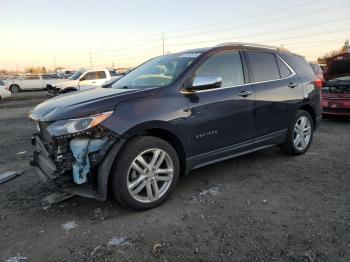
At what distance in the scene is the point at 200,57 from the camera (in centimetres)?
438

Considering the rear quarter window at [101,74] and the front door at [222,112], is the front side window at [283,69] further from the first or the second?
the rear quarter window at [101,74]

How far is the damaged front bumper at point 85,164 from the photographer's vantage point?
11.3ft

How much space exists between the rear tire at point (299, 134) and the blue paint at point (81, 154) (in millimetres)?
3275

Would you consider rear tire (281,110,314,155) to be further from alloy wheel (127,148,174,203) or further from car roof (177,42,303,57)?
alloy wheel (127,148,174,203)

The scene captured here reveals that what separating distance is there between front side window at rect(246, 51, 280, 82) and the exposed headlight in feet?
7.83

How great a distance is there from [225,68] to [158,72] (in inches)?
35.0

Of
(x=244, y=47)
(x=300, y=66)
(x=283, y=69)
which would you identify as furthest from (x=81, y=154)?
(x=300, y=66)

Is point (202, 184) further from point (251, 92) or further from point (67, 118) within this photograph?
point (67, 118)

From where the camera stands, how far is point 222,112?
4.35 metres

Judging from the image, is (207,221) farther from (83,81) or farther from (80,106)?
(83,81)

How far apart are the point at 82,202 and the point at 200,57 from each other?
89.5 inches

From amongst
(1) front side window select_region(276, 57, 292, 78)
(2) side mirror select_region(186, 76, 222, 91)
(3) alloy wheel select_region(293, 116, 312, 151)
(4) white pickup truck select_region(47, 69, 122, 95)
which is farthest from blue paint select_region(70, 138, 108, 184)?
(4) white pickup truck select_region(47, 69, 122, 95)

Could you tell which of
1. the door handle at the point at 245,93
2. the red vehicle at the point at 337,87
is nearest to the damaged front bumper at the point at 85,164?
the door handle at the point at 245,93

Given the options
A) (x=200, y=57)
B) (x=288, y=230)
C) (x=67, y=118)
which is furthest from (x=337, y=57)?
(x=67, y=118)
